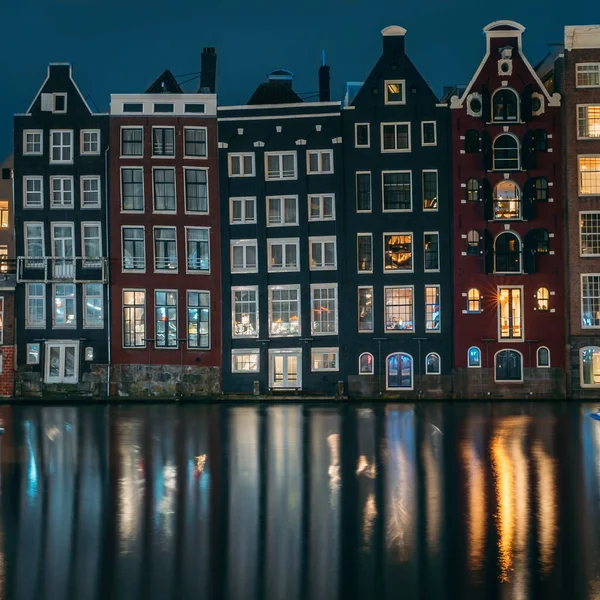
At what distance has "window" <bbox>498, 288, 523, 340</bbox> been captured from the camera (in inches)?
2534

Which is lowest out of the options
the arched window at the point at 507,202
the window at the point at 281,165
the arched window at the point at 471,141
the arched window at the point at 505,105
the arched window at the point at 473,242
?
the arched window at the point at 473,242

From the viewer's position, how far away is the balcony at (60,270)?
6694 cm

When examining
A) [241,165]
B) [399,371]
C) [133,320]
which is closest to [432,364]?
[399,371]

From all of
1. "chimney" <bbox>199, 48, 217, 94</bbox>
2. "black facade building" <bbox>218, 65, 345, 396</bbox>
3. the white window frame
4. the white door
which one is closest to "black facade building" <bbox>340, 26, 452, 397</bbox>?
"black facade building" <bbox>218, 65, 345, 396</bbox>

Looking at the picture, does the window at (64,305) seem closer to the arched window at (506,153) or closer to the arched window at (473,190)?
the arched window at (473,190)

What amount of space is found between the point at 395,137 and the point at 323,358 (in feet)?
49.5

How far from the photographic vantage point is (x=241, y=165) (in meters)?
67.2

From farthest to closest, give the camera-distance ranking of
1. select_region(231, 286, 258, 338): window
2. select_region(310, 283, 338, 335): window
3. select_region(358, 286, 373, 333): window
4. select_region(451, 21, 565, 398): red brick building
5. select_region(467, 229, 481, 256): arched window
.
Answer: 1. select_region(231, 286, 258, 338): window
2. select_region(310, 283, 338, 335): window
3. select_region(358, 286, 373, 333): window
4. select_region(467, 229, 481, 256): arched window
5. select_region(451, 21, 565, 398): red brick building

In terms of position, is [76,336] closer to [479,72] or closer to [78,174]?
[78,174]

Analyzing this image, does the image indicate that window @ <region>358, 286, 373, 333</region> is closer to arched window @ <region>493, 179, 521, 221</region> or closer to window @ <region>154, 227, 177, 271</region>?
arched window @ <region>493, 179, 521, 221</region>

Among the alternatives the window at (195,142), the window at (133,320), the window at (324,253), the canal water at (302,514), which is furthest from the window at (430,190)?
the canal water at (302,514)

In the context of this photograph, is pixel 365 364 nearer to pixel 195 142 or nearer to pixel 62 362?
pixel 195 142

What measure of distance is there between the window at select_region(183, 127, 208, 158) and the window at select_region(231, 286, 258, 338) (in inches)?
370

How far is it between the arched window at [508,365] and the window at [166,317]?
20851 millimetres
